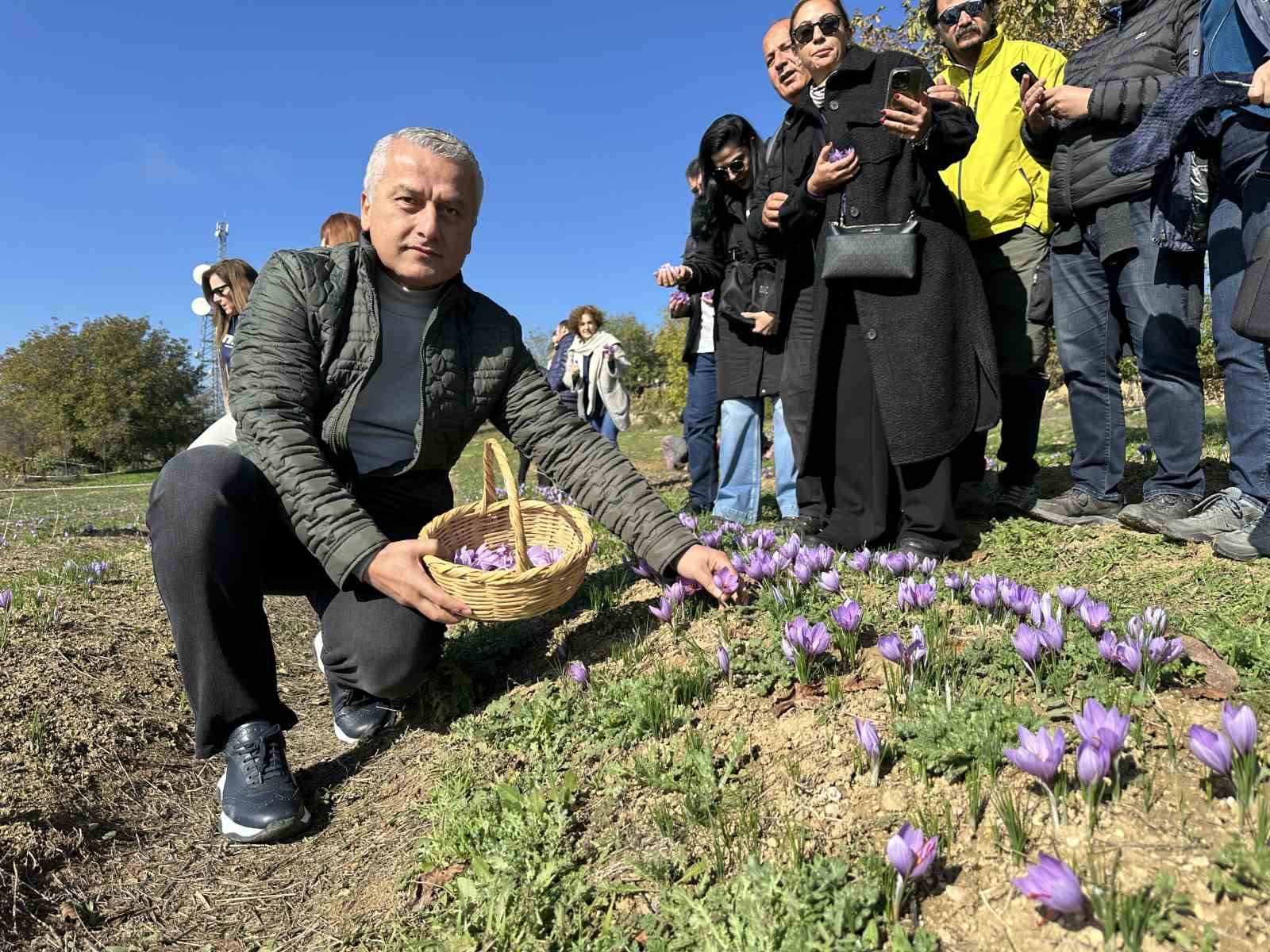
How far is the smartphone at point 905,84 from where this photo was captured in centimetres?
356

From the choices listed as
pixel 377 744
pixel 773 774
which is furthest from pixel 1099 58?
pixel 377 744

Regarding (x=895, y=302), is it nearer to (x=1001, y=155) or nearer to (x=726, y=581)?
(x=1001, y=155)

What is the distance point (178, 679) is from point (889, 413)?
150 inches

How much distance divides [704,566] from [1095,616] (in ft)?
4.37

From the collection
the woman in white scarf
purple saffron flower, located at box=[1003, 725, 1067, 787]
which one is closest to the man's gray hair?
purple saffron flower, located at box=[1003, 725, 1067, 787]

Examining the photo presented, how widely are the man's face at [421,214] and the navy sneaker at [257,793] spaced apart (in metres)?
1.77

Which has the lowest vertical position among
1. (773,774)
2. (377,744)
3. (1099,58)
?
(377,744)

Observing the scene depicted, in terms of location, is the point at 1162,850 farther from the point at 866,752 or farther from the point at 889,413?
the point at 889,413

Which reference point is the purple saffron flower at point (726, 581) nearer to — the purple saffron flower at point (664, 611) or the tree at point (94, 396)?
the purple saffron flower at point (664, 611)

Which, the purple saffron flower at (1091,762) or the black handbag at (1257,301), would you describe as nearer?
the purple saffron flower at (1091,762)

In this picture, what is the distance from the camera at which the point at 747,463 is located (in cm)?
574

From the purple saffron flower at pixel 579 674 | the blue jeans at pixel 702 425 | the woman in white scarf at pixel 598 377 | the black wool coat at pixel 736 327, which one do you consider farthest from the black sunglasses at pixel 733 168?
the woman in white scarf at pixel 598 377

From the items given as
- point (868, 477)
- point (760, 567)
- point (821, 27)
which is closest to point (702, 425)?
point (868, 477)

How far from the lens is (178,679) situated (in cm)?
391
